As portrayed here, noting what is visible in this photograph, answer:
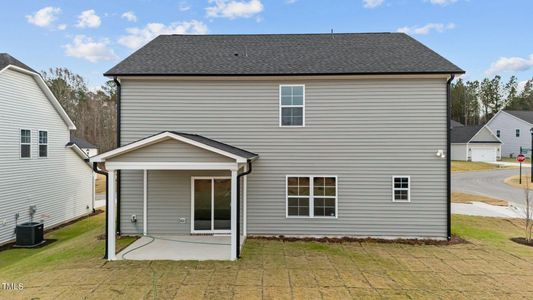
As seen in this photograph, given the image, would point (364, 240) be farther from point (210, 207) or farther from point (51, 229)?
point (51, 229)

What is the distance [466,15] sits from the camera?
19.3m

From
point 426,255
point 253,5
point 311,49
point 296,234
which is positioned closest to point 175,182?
point 296,234

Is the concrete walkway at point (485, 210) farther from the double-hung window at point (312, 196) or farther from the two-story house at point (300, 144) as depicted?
the double-hung window at point (312, 196)

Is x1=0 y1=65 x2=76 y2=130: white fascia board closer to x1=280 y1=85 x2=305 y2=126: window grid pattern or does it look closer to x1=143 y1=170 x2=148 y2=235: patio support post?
x1=143 y1=170 x2=148 y2=235: patio support post

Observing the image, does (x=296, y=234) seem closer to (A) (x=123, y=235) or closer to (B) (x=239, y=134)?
(B) (x=239, y=134)

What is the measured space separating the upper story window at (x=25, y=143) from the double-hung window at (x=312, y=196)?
11.5 m

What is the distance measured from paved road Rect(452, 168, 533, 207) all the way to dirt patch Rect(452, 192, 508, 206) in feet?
2.49

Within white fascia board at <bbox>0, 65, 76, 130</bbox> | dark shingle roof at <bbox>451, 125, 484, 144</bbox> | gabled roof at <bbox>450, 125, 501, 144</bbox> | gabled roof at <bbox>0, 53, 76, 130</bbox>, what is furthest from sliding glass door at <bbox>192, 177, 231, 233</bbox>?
dark shingle roof at <bbox>451, 125, 484, 144</bbox>

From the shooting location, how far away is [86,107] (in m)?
43.8

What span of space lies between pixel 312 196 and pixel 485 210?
11.1m

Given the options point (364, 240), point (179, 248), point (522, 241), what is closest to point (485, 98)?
point (522, 241)

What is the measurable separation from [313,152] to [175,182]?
4.74m

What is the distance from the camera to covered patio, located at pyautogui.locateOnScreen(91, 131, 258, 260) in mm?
8383

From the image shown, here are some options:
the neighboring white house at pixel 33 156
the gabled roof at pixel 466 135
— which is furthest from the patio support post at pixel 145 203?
the gabled roof at pixel 466 135
